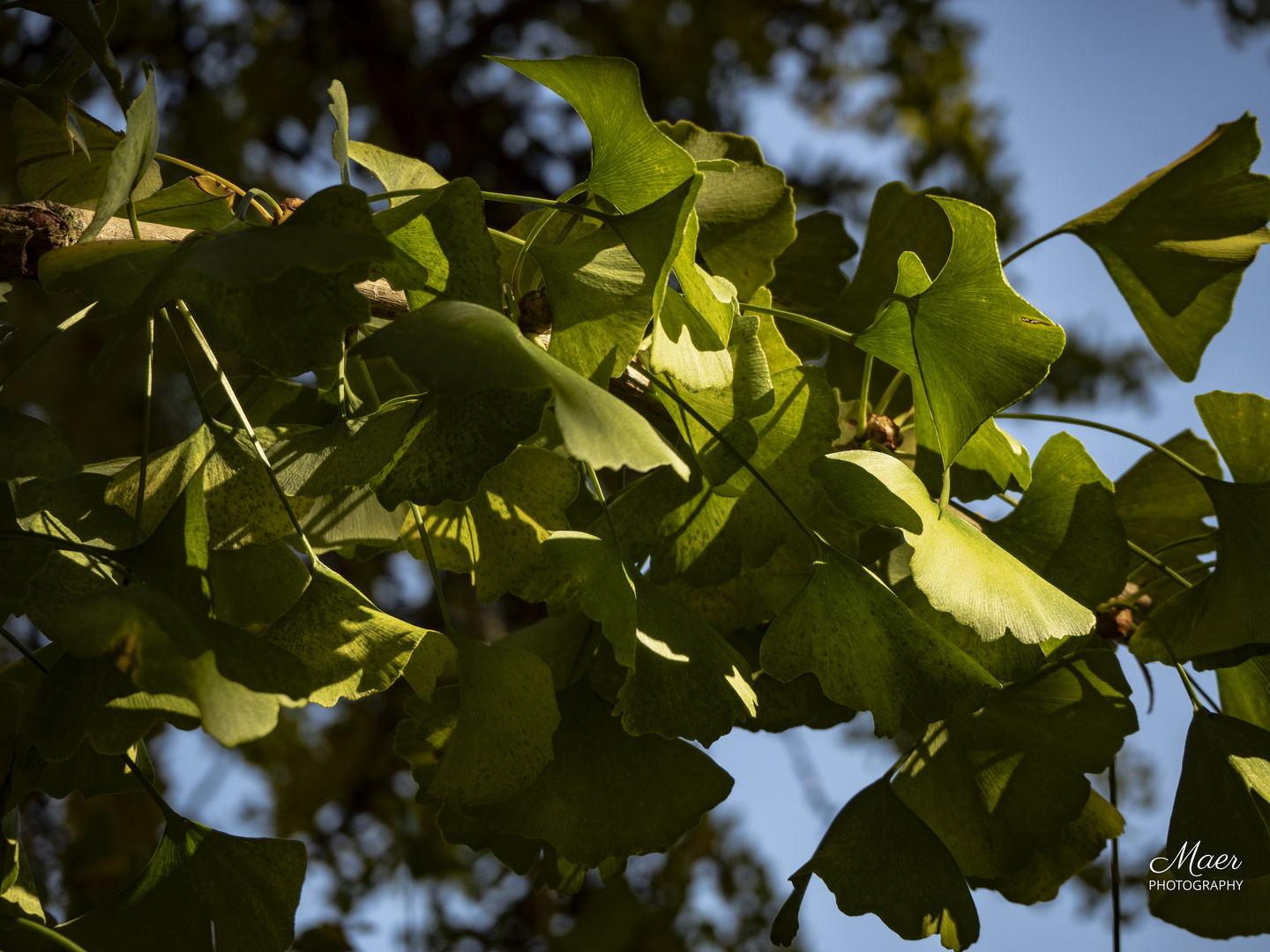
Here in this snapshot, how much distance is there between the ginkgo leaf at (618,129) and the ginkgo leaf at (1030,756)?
32 cm

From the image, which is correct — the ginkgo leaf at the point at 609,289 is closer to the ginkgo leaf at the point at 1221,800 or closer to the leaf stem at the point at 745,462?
the leaf stem at the point at 745,462

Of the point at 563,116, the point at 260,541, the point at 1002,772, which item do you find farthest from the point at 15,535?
the point at 563,116

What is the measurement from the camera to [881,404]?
578 millimetres

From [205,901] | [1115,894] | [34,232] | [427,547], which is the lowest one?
[205,901]

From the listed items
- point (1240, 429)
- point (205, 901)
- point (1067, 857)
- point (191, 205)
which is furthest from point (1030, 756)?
point (191, 205)

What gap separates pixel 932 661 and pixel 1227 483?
24 cm

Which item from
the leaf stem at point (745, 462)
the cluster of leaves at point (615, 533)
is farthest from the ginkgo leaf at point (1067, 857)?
the leaf stem at point (745, 462)

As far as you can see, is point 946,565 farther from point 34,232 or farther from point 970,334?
point 34,232

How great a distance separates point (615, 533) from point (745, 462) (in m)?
0.07

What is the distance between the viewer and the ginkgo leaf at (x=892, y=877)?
45cm

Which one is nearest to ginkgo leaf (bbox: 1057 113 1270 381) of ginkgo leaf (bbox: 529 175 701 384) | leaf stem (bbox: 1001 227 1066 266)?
leaf stem (bbox: 1001 227 1066 266)

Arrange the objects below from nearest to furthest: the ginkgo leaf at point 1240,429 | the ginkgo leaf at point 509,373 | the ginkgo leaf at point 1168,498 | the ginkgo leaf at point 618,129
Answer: the ginkgo leaf at point 509,373, the ginkgo leaf at point 618,129, the ginkgo leaf at point 1240,429, the ginkgo leaf at point 1168,498

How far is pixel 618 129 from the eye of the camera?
402mm

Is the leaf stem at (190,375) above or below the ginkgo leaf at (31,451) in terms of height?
above
